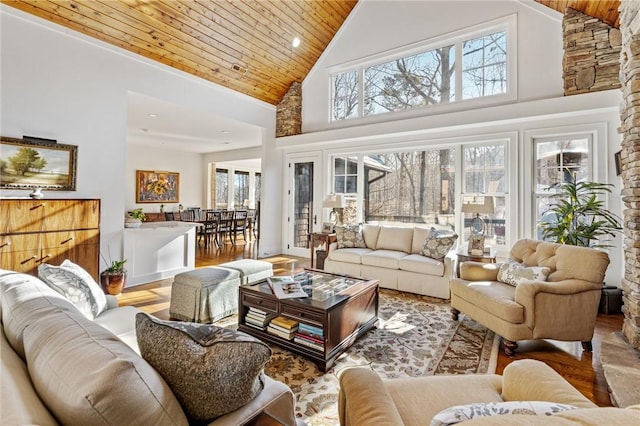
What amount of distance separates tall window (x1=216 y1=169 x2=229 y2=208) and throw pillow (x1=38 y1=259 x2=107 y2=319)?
8350 millimetres

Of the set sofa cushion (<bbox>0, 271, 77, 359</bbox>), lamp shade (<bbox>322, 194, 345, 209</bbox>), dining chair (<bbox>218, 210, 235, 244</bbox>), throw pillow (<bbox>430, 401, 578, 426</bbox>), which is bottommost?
throw pillow (<bbox>430, 401, 578, 426</bbox>)

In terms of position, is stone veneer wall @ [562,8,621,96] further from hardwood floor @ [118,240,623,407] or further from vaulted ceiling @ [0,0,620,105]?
hardwood floor @ [118,240,623,407]

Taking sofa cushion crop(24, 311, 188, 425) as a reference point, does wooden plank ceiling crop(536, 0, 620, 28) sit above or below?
above

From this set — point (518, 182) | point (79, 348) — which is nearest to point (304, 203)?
point (518, 182)

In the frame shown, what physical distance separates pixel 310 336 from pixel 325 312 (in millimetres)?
270

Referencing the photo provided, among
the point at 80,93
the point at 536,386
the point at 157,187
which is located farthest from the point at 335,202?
the point at 157,187

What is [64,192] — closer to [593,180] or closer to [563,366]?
[563,366]

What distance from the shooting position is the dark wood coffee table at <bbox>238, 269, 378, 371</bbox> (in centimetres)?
238

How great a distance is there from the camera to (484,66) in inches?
192

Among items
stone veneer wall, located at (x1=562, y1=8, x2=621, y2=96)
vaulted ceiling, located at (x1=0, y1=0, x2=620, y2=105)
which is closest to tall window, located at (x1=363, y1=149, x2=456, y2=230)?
stone veneer wall, located at (x1=562, y1=8, x2=621, y2=96)

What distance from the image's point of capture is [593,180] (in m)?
4.10

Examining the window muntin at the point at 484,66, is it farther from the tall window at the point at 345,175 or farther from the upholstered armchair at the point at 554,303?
the upholstered armchair at the point at 554,303

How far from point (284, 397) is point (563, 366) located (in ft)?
8.00

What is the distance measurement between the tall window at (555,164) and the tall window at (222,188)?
8.74m
